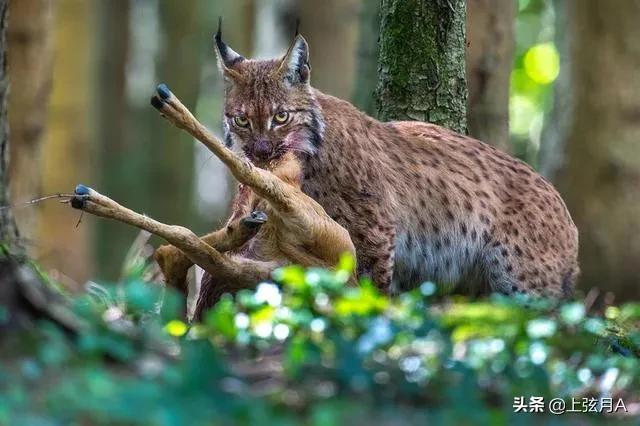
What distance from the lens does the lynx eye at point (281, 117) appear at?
21.6 ft

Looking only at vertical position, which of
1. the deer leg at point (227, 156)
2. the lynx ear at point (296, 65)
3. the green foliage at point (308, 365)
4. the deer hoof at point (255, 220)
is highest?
the lynx ear at point (296, 65)

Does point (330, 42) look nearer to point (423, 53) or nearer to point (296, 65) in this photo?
point (423, 53)

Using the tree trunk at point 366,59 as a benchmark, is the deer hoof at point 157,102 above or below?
below

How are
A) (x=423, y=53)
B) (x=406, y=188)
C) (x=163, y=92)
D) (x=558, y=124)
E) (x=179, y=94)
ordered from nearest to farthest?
(x=163, y=92) < (x=406, y=188) < (x=423, y=53) < (x=558, y=124) < (x=179, y=94)

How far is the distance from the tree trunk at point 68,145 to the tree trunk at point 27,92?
219cm

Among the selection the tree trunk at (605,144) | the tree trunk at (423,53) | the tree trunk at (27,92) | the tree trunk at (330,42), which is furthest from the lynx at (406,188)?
the tree trunk at (330,42)

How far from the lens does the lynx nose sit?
21.0 feet

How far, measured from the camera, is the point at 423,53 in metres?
7.38

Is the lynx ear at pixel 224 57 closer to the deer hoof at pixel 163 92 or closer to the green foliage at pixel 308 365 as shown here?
the deer hoof at pixel 163 92

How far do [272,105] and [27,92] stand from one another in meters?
2.79

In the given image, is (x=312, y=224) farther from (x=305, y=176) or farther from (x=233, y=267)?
(x=305, y=176)

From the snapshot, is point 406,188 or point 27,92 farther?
point 27,92

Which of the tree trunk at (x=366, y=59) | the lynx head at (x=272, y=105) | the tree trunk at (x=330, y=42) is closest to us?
the lynx head at (x=272, y=105)

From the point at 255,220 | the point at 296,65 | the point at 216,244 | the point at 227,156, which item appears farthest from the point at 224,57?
the point at 227,156
